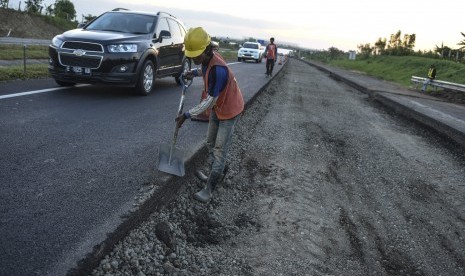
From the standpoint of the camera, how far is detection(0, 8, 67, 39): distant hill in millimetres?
34812

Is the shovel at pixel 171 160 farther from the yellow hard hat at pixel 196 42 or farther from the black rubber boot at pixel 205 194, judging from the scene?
the yellow hard hat at pixel 196 42

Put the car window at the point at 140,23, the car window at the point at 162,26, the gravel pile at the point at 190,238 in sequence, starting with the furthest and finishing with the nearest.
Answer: the car window at the point at 162,26 < the car window at the point at 140,23 < the gravel pile at the point at 190,238

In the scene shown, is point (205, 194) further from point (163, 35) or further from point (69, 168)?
point (163, 35)

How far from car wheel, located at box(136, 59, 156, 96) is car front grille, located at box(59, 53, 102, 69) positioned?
1.02m

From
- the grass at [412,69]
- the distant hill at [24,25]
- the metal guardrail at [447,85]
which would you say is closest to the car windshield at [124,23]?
the metal guardrail at [447,85]

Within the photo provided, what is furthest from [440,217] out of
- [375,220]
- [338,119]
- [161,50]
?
[161,50]

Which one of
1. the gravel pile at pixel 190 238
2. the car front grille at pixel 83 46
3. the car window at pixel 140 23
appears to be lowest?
the gravel pile at pixel 190 238

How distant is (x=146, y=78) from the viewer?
31.1ft

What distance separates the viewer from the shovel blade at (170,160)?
439 cm

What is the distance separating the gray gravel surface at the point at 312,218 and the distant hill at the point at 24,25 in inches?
1328

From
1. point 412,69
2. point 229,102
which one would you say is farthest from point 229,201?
point 412,69

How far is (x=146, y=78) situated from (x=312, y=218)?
630 cm

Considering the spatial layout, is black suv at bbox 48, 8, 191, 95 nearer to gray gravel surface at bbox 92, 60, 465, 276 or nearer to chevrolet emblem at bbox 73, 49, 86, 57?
chevrolet emblem at bbox 73, 49, 86, 57

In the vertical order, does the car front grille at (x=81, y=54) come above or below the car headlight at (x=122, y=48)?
below
